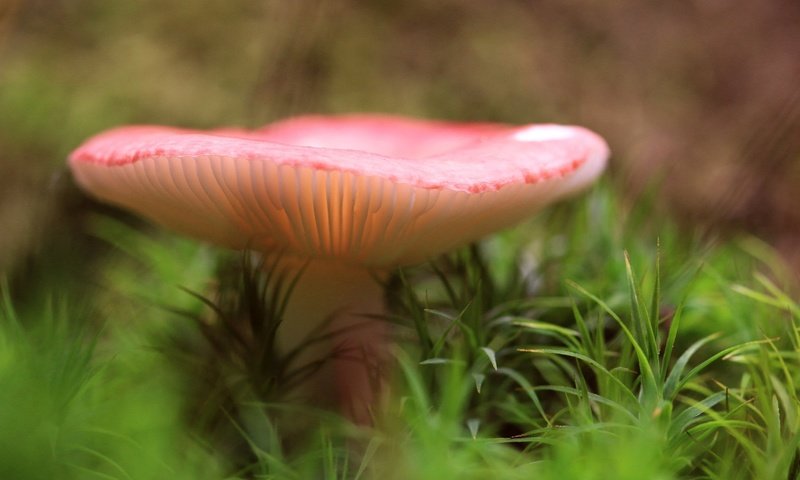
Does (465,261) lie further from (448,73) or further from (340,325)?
(448,73)

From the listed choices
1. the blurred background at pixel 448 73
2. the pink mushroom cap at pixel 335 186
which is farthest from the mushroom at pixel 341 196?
the blurred background at pixel 448 73

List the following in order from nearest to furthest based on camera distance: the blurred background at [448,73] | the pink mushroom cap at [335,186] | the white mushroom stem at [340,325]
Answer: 1. the pink mushroom cap at [335,186]
2. the white mushroom stem at [340,325]
3. the blurred background at [448,73]

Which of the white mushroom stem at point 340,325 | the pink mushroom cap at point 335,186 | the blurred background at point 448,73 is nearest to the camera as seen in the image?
the pink mushroom cap at point 335,186

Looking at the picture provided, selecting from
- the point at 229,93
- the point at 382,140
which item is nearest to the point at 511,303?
the point at 382,140

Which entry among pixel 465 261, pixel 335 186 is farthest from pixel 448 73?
pixel 335 186

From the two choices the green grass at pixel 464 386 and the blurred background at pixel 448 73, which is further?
the blurred background at pixel 448 73

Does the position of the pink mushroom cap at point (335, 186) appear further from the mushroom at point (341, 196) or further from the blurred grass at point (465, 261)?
the blurred grass at point (465, 261)
